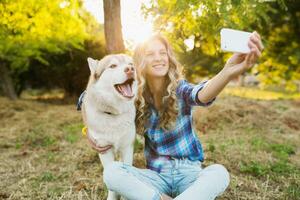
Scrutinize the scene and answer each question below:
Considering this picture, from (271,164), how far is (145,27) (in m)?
2.14

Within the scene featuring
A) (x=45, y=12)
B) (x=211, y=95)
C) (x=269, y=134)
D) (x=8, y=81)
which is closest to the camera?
(x=211, y=95)

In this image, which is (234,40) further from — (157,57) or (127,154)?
(127,154)

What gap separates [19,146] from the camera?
5.62 meters

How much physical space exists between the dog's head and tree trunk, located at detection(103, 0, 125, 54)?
1695 millimetres

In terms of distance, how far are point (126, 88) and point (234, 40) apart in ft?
3.14

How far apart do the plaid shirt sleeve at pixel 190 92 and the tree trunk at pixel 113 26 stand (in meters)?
1.73

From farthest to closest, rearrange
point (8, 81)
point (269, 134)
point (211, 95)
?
point (8, 81)
point (269, 134)
point (211, 95)

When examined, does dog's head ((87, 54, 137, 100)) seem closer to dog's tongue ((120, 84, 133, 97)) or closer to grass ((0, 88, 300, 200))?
dog's tongue ((120, 84, 133, 97))

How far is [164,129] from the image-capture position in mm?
→ 3051

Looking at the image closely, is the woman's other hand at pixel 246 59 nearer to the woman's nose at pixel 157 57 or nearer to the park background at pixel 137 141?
the woman's nose at pixel 157 57

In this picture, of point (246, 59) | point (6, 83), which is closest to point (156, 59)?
point (246, 59)

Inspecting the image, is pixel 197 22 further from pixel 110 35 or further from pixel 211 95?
pixel 211 95

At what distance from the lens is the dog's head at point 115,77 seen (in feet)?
8.98

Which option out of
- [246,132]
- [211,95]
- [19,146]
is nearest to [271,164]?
[246,132]
